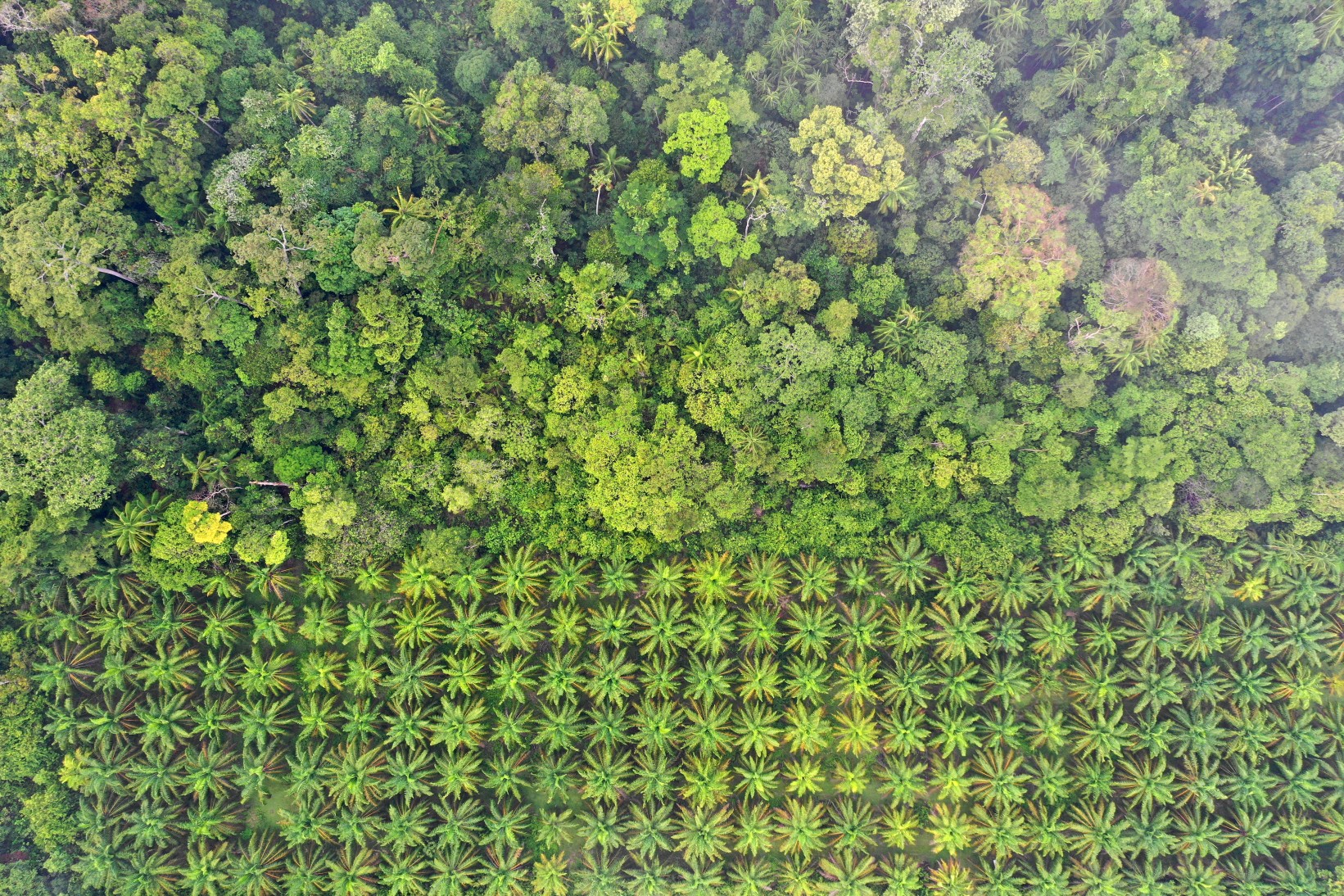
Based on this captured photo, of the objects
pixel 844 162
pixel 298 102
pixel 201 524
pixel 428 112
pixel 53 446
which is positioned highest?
pixel 844 162

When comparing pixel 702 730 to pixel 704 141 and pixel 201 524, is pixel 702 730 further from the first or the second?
pixel 704 141

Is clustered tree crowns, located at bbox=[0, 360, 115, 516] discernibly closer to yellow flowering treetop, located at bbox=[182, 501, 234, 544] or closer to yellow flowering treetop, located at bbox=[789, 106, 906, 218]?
yellow flowering treetop, located at bbox=[182, 501, 234, 544]

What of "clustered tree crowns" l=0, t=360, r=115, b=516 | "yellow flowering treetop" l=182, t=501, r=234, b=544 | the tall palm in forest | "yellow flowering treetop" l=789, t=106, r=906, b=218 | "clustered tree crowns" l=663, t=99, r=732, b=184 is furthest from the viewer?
the tall palm in forest

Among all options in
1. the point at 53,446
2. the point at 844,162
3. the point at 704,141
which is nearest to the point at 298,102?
the point at 53,446

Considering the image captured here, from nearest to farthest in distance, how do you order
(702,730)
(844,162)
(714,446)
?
1. (844,162)
2. (702,730)
3. (714,446)

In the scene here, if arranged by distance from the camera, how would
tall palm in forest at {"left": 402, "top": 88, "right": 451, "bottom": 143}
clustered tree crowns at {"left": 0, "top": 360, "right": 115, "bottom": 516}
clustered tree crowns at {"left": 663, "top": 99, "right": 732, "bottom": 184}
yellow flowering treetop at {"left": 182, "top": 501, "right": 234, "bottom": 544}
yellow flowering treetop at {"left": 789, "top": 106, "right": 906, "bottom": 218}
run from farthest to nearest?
tall palm in forest at {"left": 402, "top": 88, "right": 451, "bottom": 143}, clustered tree crowns at {"left": 663, "top": 99, "right": 732, "bottom": 184}, yellow flowering treetop at {"left": 789, "top": 106, "right": 906, "bottom": 218}, yellow flowering treetop at {"left": 182, "top": 501, "right": 234, "bottom": 544}, clustered tree crowns at {"left": 0, "top": 360, "right": 115, "bottom": 516}

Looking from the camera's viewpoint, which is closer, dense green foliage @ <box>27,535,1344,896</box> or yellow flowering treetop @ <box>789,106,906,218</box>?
yellow flowering treetop @ <box>789,106,906,218</box>

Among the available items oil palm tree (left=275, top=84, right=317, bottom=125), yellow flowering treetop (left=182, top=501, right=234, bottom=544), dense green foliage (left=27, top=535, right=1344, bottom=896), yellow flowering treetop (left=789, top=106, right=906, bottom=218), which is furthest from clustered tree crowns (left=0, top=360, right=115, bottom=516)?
yellow flowering treetop (left=789, top=106, right=906, bottom=218)
